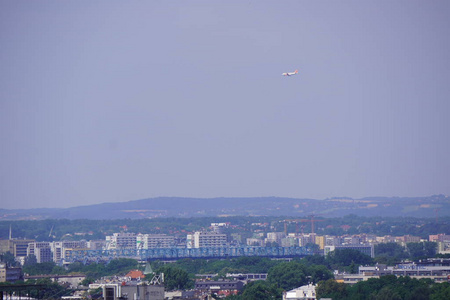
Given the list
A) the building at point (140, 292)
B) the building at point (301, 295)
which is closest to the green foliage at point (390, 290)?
the building at point (301, 295)

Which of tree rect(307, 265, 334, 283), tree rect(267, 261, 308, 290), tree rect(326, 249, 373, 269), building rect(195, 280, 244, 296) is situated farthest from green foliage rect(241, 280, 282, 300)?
tree rect(326, 249, 373, 269)

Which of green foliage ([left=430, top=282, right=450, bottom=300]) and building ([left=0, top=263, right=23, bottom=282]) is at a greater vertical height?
building ([left=0, top=263, right=23, bottom=282])

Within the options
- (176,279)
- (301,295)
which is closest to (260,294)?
(301,295)

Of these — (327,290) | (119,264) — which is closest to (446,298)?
(327,290)

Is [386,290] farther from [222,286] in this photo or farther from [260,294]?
[222,286]

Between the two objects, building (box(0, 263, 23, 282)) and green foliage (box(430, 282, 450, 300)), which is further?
building (box(0, 263, 23, 282))

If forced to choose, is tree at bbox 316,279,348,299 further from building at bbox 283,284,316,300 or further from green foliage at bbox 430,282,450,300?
green foliage at bbox 430,282,450,300

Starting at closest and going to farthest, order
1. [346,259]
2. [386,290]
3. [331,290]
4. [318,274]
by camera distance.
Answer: [386,290]
[331,290]
[318,274]
[346,259]

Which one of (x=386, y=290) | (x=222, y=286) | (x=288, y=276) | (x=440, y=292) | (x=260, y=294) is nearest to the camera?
(x=440, y=292)

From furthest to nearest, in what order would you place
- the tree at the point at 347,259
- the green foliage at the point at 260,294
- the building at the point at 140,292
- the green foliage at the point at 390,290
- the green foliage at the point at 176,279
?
the tree at the point at 347,259 → the green foliage at the point at 176,279 → the green foliage at the point at 260,294 → the green foliage at the point at 390,290 → the building at the point at 140,292

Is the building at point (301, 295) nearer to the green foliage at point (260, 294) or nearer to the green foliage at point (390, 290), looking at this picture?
the green foliage at point (260, 294)

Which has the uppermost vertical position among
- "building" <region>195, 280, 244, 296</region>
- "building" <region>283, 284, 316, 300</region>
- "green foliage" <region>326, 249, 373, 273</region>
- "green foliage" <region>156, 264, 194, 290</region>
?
"green foliage" <region>326, 249, 373, 273</region>
